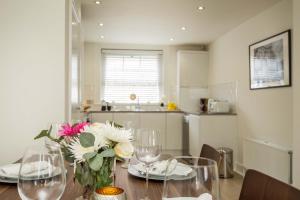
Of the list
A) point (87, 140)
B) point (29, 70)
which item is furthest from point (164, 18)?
point (87, 140)

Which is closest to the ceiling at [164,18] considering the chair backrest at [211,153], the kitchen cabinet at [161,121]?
the kitchen cabinet at [161,121]

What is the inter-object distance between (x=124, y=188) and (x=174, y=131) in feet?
14.3

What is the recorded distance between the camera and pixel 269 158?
11.9 feet

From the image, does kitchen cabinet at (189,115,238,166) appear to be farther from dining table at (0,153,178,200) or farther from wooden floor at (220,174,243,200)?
dining table at (0,153,178,200)

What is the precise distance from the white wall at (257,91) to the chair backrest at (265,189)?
2.75 m

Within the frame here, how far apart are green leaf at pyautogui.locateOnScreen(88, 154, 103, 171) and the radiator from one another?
120 inches

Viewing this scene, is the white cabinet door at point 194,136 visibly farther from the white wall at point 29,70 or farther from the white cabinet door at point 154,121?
the white wall at point 29,70

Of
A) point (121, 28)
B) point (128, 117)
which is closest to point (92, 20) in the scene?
point (121, 28)

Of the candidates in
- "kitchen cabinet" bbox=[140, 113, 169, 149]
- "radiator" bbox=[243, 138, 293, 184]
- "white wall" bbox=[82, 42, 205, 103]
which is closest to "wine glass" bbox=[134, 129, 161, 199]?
"radiator" bbox=[243, 138, 293, 184]

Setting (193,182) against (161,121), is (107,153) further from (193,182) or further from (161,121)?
(161,121)

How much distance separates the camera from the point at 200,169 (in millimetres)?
605

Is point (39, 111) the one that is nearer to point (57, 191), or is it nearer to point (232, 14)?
point (57, 191)

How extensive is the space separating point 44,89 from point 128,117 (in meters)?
3.08

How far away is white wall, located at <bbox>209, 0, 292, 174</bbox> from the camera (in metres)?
3.59
